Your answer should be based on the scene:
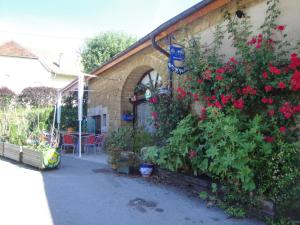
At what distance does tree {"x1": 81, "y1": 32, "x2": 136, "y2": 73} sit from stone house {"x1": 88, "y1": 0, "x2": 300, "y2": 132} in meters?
8.35

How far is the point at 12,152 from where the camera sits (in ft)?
29.1

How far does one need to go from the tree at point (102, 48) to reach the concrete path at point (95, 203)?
53.2 feet

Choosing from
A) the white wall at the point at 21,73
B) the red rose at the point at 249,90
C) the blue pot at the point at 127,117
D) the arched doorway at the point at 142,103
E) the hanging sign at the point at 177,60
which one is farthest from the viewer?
the white wall at the point at 21,73

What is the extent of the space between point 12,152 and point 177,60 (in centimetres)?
576

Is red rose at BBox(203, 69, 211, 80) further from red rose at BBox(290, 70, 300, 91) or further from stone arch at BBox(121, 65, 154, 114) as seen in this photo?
stone arch at BBox(121, 65, 154, 114)

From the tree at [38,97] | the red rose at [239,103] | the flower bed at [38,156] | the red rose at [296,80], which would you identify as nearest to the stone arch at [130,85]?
the flower bed at [38,156]

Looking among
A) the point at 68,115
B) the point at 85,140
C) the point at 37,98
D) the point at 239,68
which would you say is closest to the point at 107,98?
the point at 85,140

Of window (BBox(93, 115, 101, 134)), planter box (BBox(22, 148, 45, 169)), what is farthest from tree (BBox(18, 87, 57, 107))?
planter box (BBox(22, 148, 45, 169))

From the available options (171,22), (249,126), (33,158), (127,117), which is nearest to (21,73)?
(127,117)

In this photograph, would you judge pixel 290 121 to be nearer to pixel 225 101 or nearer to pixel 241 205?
pixel 225 101

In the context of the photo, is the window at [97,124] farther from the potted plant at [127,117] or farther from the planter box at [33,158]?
the planter box at [33,158]

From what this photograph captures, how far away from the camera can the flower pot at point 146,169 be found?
6.63 metres

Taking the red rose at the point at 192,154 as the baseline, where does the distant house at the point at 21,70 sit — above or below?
above

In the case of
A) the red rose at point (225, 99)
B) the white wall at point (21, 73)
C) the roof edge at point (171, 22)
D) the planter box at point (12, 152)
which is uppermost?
the white wall at point (21, 73)
